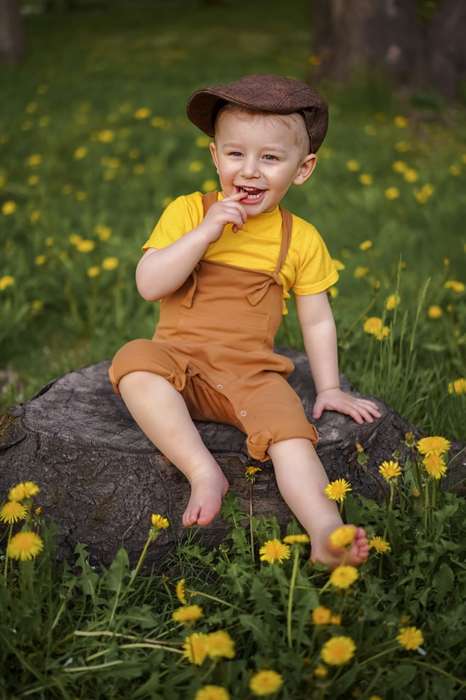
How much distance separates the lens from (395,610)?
188cm

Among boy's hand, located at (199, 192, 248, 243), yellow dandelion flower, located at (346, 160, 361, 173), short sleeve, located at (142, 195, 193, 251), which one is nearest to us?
boy's hand, located at (199, 192, 248, 243)

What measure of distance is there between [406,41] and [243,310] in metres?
4.28

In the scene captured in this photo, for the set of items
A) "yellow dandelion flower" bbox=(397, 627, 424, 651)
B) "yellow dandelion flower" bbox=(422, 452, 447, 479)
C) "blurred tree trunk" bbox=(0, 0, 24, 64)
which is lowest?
"blurred tree trunk" bbox=(0, 0, 24, 64)

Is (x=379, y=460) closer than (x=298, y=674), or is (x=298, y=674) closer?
(x=298, y=674)

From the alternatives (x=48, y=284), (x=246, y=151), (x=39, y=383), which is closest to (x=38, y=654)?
(x=246, y=151)

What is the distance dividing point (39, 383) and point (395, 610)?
192 centimetres

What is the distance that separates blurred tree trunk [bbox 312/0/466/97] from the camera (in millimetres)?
5863

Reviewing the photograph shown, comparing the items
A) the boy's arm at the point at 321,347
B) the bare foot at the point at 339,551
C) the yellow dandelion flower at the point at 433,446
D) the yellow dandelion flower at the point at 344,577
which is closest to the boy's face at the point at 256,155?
the boy's arm at the point at 321,347

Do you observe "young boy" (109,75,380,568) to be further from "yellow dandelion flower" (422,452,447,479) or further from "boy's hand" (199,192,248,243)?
"yellow dandelion flower" (422,452,447,479)

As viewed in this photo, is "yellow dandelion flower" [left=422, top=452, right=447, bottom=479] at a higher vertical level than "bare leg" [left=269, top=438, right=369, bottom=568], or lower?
higher

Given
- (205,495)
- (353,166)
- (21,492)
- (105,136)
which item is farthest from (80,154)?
(21,492)

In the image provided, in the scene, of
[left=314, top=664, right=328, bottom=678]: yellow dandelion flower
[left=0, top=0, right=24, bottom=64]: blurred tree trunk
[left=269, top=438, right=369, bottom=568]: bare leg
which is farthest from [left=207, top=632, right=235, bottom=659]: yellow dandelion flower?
[left=0, top=0, right=24, bottom=64]: blurred tree trunk

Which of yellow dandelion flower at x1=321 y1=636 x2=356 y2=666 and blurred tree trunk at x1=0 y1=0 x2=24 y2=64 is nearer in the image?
yellow dandelion flower at x1=321 y1=636 x2=356 y2=666

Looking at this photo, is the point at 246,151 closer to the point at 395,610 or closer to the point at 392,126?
the point at 395,610
